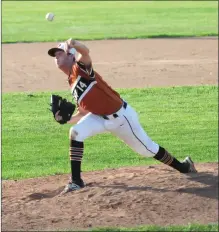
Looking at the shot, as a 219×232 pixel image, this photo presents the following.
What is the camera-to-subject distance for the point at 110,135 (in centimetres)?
1193

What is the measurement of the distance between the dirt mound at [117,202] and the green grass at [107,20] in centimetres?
1431

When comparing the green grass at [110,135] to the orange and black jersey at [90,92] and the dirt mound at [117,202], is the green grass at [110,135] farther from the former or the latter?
the orange and black jersey at [90,92]

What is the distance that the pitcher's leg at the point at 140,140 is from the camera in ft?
27.1

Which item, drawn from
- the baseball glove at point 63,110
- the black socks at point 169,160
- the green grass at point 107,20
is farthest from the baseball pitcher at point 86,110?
the green grass at point 107,20

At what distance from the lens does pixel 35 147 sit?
11.1 metres

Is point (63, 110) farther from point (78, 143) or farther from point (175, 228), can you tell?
point (175, 228)

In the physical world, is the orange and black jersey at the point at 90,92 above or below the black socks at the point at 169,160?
above

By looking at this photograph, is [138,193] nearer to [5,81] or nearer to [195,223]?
[195,223]

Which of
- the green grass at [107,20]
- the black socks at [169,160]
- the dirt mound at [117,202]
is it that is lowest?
the dirt mound at [117,202]

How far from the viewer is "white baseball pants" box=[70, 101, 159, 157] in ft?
26.6

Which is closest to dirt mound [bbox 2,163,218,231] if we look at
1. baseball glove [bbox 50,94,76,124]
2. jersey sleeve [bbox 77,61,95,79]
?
baseball glove [bbox 50,94,76,124]

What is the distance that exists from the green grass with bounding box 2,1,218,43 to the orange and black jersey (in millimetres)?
14341

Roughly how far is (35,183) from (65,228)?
181 cm

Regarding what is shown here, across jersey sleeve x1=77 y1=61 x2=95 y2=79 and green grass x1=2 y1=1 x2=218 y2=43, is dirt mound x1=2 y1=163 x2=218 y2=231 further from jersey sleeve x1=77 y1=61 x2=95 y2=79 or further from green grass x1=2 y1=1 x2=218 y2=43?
green grass x1=2 y1=1 x2=218 y2=43
